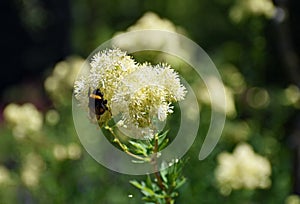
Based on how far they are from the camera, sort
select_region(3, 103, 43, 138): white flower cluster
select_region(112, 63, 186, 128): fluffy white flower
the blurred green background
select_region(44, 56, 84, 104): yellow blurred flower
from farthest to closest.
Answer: select_region(44, 56, 84, 104): yellow blurred flower → select_region(3, 103, 43, 138): white flower cluster → the blurred green background → select_region(112, 63, 186, 128): fluffy white flower

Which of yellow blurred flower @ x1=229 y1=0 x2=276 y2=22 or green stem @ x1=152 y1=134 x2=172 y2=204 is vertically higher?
yellow blurred flower @ x1=229 y1=0 x2=276 y2=22

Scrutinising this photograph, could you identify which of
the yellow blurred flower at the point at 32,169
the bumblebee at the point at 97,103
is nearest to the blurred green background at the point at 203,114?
the yellow blurred flower at the point at 32,169

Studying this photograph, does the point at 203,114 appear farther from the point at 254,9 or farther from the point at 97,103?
the point at 97,103

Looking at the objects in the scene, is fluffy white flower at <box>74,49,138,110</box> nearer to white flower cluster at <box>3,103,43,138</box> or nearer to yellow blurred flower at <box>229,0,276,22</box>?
white flower cluster at <box>3,103,43,138</box>

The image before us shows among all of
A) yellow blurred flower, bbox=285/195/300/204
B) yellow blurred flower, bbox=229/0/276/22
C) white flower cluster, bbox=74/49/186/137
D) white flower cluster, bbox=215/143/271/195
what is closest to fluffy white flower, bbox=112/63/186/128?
white flower cluster, bbox=74/49/186/137

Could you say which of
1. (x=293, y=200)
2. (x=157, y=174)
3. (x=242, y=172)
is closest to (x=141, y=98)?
(x=157, y=174)

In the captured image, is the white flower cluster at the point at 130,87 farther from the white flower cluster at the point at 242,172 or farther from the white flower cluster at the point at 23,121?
the white flower cluster at the point at 23,121
